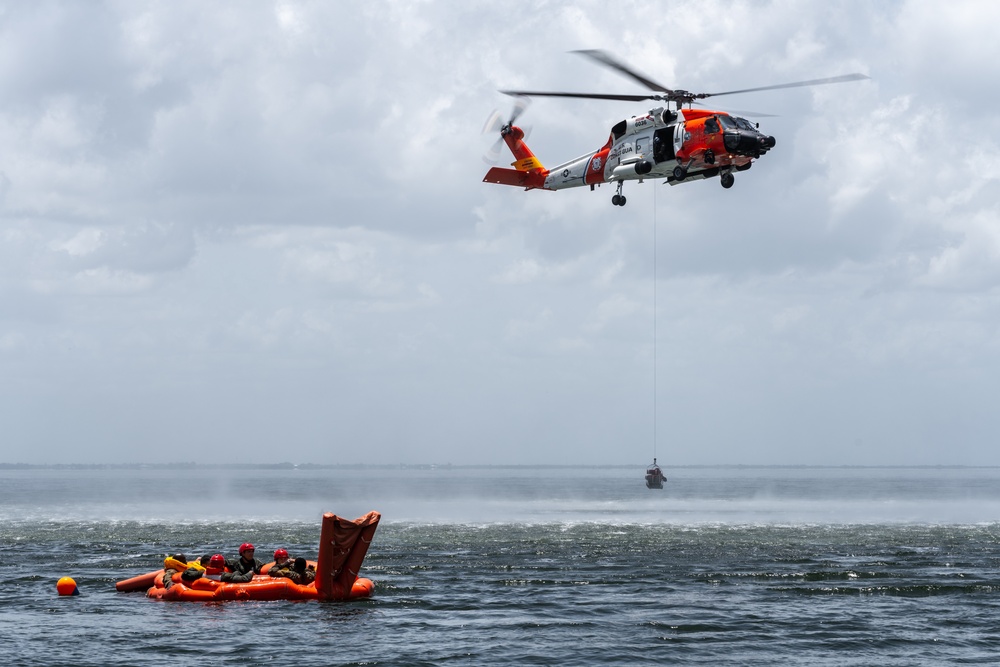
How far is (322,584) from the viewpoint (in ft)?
88.4

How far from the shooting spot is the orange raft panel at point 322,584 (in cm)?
2609

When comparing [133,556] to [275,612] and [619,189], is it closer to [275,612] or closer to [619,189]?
[275,612]

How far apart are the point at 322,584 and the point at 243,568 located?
2.40 meters

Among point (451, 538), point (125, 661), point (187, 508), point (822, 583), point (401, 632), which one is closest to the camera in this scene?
point (125, 661)

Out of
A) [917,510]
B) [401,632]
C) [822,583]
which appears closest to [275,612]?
[401,632]

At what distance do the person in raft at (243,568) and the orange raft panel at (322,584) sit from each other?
151 mm

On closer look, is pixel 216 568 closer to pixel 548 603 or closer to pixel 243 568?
pixel 243 568

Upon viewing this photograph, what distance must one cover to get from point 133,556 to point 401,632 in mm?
17306

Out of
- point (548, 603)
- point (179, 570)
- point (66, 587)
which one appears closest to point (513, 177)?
point (548, 603)

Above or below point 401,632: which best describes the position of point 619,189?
above

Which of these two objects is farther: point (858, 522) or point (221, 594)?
point (858, 522)

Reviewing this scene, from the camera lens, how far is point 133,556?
37875 millimetres

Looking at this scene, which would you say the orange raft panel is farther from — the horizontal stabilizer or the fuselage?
the horizontal stabilizer

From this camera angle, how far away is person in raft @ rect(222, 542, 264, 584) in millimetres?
27516
